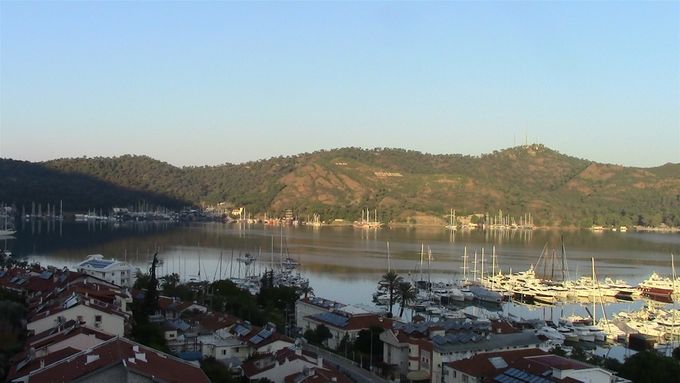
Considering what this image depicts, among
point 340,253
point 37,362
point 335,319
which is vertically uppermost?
point 37,362

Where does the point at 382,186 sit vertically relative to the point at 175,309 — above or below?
above

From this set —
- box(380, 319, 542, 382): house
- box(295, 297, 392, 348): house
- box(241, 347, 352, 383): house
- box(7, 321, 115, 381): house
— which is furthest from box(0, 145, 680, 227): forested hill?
box(7, 321, 115, 381): house

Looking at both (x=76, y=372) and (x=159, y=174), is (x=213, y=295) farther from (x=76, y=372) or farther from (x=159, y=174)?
(x=159, y=174)

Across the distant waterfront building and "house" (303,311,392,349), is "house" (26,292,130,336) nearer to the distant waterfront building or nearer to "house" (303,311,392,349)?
"house" (303,311,392,349)

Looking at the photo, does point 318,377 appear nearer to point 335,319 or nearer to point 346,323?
point 346,323

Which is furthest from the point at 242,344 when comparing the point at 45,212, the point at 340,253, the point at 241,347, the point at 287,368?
the point at 45,212
